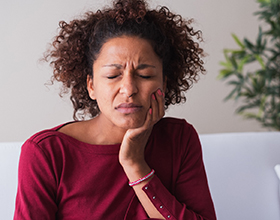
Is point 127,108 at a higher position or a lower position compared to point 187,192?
higher

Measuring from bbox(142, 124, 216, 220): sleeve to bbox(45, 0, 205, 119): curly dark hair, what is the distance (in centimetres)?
27

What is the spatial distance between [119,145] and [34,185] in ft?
1.05

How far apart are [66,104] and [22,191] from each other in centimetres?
129

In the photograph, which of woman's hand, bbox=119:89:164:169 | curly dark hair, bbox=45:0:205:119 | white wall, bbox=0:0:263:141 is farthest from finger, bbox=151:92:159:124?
white wall, bbox=0:0:263:141

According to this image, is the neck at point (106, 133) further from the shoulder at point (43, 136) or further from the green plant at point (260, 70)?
the green plant at point (260, 70)

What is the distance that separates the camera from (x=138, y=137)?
1216mm

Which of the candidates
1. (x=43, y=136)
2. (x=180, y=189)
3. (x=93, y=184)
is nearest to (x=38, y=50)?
(x=43, y=136)

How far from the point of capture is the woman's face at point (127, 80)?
114 centimetres

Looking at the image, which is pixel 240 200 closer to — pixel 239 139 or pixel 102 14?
pixel 239 139

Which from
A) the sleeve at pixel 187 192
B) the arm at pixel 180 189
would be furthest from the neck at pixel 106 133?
the sleeve at pixel 187 192

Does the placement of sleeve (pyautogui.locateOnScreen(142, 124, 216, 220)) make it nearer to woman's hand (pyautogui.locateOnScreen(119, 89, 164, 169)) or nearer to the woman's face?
woman's hand (pyautogui.locateOnScreen(119, 89, 164, 169))

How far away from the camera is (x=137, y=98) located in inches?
45.1

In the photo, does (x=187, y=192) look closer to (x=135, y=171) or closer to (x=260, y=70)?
(x=135, y=171)

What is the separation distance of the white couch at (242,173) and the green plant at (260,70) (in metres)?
0.68
